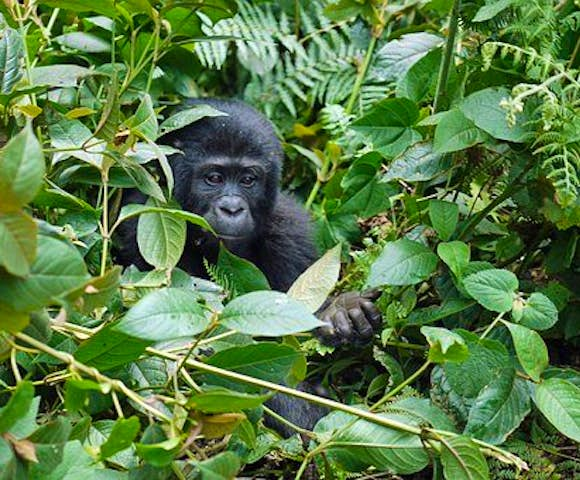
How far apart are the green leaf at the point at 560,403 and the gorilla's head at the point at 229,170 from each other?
1.77 meters

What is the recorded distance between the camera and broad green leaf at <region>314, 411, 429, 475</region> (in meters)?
2.46

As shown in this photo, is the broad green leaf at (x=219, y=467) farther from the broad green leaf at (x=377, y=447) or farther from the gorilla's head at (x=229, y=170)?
the gorilla's head at (x=229, y=170)

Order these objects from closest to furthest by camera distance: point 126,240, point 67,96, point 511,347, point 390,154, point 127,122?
point 127,122, point 511,347, point 390,154, point 67,96, point 126,240

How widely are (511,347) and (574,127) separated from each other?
652 mm

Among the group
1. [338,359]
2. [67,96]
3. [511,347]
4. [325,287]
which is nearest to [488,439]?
[511,347]

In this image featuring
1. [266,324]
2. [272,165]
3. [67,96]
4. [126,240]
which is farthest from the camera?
[272,165]

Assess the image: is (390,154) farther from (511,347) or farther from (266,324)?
(266,324)

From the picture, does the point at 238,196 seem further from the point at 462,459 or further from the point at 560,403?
the point at 462,459

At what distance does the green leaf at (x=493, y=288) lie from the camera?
8.93 ft

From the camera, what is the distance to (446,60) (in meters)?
3.30

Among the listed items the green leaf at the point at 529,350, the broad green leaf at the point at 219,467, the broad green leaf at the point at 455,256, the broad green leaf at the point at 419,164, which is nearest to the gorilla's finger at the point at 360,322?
the broad green leaf at the point at 419,164

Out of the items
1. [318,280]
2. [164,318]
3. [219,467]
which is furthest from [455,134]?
[219,467]

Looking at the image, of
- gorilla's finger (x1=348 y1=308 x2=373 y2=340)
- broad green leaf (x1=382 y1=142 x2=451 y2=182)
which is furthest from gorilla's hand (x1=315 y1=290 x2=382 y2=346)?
broad green leaf (x1=382 y1=142 x2=451 y2=182)

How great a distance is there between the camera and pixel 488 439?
278 centimetres
